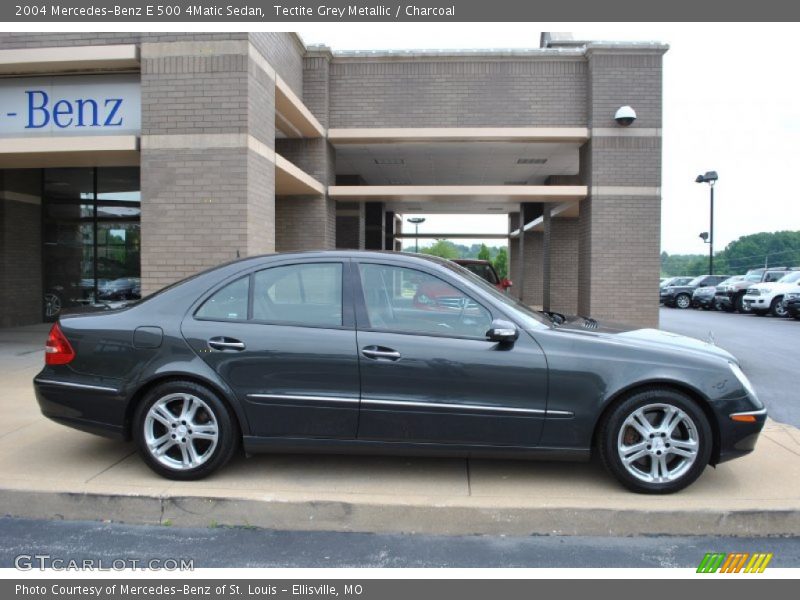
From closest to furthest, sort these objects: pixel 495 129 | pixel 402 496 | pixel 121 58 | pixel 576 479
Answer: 1. pixel 402 496
2. pixel 576 479
3. pixel 121 58
4. pixel 495 129

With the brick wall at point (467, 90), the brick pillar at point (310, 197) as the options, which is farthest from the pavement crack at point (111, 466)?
the brick wall at point (467, 90)

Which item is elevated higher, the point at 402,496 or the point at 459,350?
the point at 459,350

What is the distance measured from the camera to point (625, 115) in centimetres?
1162

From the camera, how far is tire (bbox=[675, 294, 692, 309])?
28.8 m

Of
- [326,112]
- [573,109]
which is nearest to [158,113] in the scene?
[326,112]

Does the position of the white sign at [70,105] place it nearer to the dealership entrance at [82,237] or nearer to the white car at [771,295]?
the dealership entrance at [82,237]

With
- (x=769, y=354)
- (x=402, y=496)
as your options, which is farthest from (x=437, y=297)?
(x=769, y=354)

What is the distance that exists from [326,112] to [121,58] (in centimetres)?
468

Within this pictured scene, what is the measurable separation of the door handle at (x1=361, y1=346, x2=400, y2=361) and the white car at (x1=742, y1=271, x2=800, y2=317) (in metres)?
21.4

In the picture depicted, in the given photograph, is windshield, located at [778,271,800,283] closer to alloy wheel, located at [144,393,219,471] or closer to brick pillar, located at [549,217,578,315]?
brick pillar, located at [549,217,578,315]

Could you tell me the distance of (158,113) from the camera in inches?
330

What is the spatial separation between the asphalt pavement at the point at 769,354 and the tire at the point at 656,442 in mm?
2841

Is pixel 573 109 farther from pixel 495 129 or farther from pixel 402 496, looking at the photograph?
pixel 402 496

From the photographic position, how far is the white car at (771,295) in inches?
846
